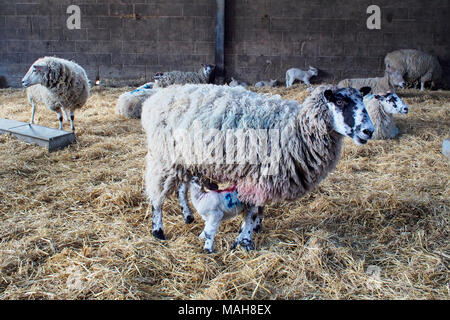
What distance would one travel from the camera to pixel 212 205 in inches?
114

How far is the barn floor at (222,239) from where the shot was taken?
2.54m

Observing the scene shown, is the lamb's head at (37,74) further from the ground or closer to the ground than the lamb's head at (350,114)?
further from the ground

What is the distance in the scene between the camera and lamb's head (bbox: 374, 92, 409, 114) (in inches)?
218

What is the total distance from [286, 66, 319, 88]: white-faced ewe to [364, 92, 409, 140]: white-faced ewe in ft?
15.0

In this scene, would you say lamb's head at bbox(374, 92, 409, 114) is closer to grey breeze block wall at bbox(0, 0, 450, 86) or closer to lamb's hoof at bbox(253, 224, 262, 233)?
lamb's hoof at bbox(253, 224, 262, 233)

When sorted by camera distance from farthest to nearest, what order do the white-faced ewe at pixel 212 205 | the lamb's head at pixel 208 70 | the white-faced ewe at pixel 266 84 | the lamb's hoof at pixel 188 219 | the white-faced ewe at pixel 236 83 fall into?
the white-faced ewe at pixel 266 84 → the white-faced ewe at pixel 236 83 → the lamb's head at pixel 208 70 → the lamb's hoof at pixel 188 219 → the white-faced ewe at pixel 212 205

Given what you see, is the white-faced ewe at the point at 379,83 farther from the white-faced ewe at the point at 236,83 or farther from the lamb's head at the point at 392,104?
the white-faced ewe at the point at 236,83

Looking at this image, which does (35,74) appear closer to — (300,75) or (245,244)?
(245,244)

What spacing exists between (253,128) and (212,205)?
0.66 metres

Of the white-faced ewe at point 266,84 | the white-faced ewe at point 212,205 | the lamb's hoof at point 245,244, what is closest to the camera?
the white-faced ewe at point 212,205

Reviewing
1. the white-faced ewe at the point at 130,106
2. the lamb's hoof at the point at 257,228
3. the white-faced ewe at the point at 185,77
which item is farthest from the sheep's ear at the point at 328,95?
the white-faced ewe at the point at 185,77

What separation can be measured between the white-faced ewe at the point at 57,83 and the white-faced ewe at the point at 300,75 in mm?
5977

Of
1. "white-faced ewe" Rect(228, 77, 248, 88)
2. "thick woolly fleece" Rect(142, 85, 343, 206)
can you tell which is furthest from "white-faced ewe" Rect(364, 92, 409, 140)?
"white-faced ewe" Rect(228, 77, 248, 88)

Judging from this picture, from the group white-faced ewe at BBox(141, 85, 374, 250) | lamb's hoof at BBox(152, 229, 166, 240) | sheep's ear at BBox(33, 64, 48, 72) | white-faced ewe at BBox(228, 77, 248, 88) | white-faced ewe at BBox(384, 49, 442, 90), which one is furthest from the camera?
white-faced ewe at BBox(228, 77, 248, 88)
